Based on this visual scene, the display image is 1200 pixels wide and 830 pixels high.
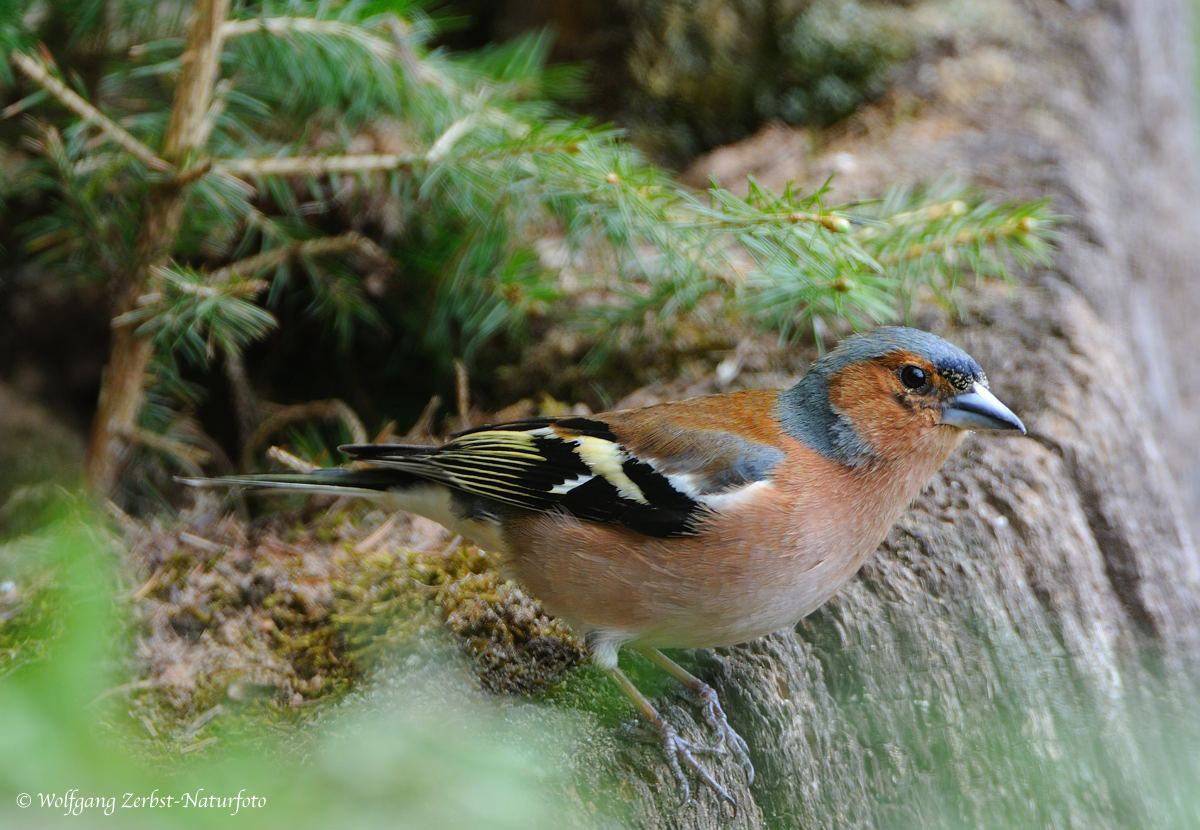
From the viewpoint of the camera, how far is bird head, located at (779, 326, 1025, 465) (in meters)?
2.57

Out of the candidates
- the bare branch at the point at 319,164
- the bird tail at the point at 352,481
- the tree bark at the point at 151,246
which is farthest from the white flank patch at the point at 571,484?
the tree bark at the point at 151,246

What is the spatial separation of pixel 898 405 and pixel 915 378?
84 millimetres

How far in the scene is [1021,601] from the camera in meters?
2.77

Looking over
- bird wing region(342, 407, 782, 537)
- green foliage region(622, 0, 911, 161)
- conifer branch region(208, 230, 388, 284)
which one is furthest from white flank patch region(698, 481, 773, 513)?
green foliage region(622, 0, 911, 161)

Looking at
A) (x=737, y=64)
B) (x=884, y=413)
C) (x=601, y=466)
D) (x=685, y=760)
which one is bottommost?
(x=685, y=760)

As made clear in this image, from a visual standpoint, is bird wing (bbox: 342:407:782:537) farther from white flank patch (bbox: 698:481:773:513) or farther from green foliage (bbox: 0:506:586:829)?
green foliage (bbox: 0:506:586:829)

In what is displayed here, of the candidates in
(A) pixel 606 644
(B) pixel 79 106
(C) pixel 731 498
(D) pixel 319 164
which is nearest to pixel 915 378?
(C) pixel 731 498

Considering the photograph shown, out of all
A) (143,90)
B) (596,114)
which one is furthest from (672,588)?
(596,114)

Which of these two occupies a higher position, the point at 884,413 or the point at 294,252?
the point at 884,413

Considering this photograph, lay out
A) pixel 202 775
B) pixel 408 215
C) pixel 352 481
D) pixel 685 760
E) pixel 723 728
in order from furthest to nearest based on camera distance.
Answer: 1. pixel 408 215
2. pixel 352 481
3. pixel 723 728
4. pixel 685 760
5. pixel 202 775

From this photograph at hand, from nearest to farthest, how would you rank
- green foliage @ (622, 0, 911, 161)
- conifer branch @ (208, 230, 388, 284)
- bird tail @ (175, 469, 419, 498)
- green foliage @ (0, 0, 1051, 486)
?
bird tail @ (175, 469, 419, 498) → green foliage @ (0, 0, 1051, 486) → conifer branch @ (208, 230, 388, 284) → green foliage @ (622, 0, 911, 161)

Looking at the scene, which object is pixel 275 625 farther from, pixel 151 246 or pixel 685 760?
pixel 151 246

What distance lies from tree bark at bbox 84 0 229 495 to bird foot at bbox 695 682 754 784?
1987 millimetres

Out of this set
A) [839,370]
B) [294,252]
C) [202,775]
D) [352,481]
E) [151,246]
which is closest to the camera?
[202,775]
